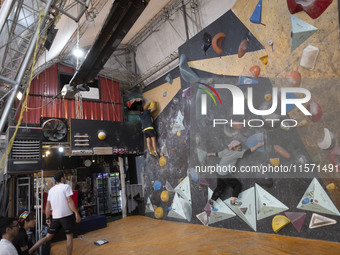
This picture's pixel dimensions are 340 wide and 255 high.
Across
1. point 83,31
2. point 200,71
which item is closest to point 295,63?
point 200,71

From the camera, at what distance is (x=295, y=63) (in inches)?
177

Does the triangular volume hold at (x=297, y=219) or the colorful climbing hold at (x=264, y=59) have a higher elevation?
the colorful climbing hold at (x=264, y=59)

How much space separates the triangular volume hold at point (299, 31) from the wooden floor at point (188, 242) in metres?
3.33

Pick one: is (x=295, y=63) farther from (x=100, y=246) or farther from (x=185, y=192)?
(x=100, y=246)

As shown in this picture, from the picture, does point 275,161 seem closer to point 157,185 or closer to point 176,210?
point 176,210

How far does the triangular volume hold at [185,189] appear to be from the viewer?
6.53m

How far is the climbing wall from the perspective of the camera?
13.4ft

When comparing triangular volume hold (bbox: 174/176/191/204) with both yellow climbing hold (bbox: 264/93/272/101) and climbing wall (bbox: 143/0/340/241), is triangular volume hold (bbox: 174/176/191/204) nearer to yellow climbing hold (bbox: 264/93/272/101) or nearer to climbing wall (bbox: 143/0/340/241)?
climbing wall (bbox: 143/0/340/241)

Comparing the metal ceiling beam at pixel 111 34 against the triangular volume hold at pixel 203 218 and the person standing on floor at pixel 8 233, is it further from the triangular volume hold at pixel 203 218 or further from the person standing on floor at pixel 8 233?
the triangular volume hold at pixel 203 218

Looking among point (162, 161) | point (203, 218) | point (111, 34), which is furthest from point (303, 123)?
point (162, 161)

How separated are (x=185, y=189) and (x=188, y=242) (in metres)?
2.04

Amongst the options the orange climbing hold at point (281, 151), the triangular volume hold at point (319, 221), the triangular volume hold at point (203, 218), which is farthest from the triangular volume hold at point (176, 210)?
the triangular volume hold at point (319, 221)

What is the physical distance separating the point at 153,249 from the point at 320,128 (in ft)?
11.6

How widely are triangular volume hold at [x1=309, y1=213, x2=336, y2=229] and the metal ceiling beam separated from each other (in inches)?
190
